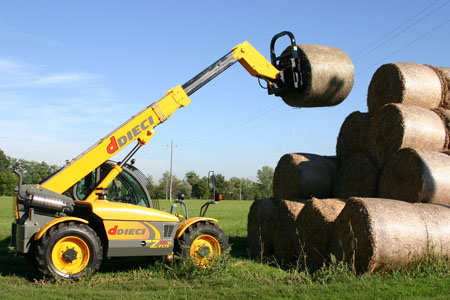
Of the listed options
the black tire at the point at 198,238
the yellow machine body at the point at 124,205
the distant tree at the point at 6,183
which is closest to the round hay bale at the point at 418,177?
the black tire at the point at 198,238

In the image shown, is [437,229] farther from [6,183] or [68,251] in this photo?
[6,183]

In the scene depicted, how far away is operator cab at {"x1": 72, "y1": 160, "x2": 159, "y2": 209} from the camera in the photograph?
7738 millimetres

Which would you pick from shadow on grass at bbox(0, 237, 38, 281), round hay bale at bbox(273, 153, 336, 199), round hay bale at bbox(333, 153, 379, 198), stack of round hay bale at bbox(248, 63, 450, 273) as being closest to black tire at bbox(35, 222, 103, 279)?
shadow on grass at bbox(0, 237, 38, 281)

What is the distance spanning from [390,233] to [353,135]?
348 cm

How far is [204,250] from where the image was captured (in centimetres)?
750

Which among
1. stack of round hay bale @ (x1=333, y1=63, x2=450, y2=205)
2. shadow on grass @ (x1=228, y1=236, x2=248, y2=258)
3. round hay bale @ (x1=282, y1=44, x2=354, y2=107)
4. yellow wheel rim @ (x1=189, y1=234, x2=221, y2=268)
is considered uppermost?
round hay bale @ (x1=282, y1=44, x2=354, y2=107)

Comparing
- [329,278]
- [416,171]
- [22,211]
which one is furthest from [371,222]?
[22,211]

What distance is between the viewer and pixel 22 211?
6961mm

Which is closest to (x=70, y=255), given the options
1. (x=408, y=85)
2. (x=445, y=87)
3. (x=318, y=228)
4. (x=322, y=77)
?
(x=318, y=228)

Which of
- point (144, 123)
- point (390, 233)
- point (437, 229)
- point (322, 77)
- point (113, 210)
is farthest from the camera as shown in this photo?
point (322, 77)

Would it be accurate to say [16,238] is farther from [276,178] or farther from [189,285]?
[276,178]

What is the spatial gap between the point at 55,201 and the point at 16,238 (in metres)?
0.80

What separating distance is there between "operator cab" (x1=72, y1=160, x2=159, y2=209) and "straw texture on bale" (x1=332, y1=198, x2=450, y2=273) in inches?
133

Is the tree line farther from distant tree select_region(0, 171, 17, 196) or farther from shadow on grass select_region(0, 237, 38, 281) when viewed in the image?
shadow on grass select_region(0, 237, 38, 281)
